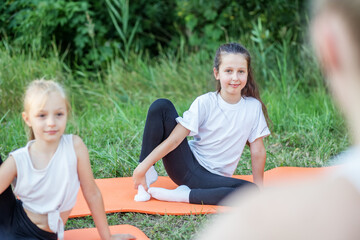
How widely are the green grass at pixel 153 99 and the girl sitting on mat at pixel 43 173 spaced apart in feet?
2.01

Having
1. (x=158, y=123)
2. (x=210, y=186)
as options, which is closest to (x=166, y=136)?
(x=158, y=123)

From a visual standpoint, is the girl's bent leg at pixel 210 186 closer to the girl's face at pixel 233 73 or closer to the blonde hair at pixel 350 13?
the girl's face at pixel 233 73

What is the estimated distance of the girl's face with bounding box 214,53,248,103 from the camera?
3.06m

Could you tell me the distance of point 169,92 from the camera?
566 centimetres

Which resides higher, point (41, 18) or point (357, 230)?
point (41, 18)

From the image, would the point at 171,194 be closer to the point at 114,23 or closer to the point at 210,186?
the point at 210,186

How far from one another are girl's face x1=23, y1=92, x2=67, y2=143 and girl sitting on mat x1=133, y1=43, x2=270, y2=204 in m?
0.94

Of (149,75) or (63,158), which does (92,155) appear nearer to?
(63,158)

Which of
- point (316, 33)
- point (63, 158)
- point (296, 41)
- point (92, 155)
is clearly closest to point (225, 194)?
point (63, 158)

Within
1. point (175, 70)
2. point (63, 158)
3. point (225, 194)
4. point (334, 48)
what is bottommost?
point (225, 194)

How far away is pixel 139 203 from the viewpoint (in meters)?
3.05

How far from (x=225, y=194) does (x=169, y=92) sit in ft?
9.38

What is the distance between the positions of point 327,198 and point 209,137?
254cm

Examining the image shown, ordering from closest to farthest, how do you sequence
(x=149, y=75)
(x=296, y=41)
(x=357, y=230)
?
(x=357, y=230) → (x=149, y=75) → (x=296, y=41)
